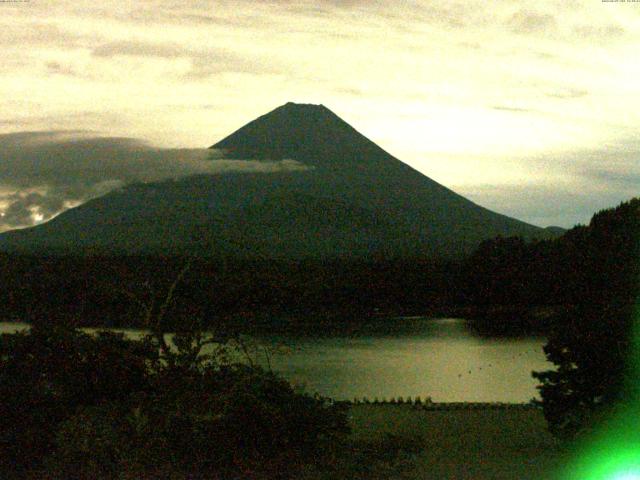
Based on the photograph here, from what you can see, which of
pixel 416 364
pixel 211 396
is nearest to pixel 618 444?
pixel 211 396

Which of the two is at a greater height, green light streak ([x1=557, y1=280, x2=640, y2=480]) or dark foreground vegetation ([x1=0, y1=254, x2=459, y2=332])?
green light streak ([x1=557, y1=280, x2=640, y2=480])

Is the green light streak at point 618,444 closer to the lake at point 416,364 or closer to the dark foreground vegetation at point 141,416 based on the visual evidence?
the dark foreground vegetation at point 141,416

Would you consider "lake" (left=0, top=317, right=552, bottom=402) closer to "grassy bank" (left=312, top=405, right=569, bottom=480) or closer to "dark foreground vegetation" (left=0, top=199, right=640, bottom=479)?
"grassy bank" (left=312, top=405, right=569, bottom=480)

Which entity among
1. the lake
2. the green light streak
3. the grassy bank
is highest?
the green light streak

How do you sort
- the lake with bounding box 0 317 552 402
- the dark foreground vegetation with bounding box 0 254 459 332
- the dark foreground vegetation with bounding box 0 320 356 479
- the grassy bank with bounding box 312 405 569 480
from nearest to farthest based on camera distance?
the dark foreground vegetation with bounding box 0 320 356 479 < the grassy bank with bounding box 312 405 569 480 < the lake with bounding box 0 317 552 402 < the dark foreground vegetation with bounding box 0 254 459 332

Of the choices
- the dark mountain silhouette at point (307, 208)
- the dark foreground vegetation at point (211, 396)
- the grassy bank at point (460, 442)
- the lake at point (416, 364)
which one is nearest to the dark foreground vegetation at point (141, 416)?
the dark foreground vegetation at point (211, 396)

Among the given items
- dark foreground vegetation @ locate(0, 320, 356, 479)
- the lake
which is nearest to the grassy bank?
dark foreground vegetation @ locate(0, 320, 356, 479)

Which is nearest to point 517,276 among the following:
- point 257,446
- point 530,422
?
point 530,422

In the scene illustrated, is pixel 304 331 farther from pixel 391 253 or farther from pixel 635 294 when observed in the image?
pixel 391 253
